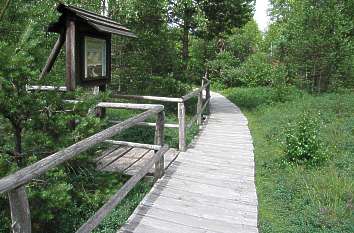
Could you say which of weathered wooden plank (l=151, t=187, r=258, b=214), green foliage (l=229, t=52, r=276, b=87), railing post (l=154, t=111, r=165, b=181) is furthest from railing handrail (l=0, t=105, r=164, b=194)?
green foliage (l=229, t=52, r=276, b=87)

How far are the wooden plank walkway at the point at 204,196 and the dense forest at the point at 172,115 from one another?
0.75 feet

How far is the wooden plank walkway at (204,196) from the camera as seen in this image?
4465 mm

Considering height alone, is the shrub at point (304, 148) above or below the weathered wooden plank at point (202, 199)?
above

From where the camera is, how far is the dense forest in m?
4.27

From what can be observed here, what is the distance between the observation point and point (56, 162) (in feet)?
9.16

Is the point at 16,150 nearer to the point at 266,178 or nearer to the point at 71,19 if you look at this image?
the point at 71,19

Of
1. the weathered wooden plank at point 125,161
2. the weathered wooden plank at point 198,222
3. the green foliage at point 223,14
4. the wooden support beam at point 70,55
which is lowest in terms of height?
the weathered wooden plank at point 198,222

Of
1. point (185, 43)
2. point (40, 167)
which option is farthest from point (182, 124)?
point (185, 43)

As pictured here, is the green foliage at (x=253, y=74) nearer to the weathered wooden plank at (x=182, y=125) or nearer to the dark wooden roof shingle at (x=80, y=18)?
the weathered wooden plank at (x=182, y=125)

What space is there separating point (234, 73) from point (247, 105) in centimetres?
1187

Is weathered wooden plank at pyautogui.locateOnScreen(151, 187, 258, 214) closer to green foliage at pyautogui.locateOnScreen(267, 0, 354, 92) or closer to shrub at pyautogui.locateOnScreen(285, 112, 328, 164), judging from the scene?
shrub at pyautogui.locateOnScreen(285, 112, 328, 164)

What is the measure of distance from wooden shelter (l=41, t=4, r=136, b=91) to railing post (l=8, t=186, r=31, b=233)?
390 cm

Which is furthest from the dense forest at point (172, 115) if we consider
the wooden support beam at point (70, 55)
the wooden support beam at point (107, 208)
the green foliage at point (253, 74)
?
the green foliage at point (253, 74)

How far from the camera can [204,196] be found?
5.43 m
